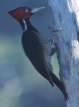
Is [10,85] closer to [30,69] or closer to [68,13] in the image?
[30,69]

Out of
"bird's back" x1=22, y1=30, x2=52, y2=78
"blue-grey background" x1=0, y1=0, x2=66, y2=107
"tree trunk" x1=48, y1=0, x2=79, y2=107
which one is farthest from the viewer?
"blue-grey background" x1=0, y1=0, x2=66, y2=107

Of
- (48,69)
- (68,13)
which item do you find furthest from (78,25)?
(48,69)

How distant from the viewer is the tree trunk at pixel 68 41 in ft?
8.95

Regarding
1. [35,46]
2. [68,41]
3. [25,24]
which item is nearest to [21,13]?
[25,24]

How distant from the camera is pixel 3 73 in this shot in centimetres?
474

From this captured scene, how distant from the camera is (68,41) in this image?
8.98 feet

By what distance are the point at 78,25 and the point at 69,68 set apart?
243 mm

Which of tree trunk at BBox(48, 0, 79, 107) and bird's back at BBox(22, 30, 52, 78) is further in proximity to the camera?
bird's back at BBox(22, 30, 52, 78)

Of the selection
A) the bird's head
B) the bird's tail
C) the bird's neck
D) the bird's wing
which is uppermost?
the bird's head

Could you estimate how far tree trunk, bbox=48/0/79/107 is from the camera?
8.95ft

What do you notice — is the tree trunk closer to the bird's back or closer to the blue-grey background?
the bird's back

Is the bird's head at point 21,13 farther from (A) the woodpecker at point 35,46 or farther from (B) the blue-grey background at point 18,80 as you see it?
(B) the blue-grey background at point 18,80

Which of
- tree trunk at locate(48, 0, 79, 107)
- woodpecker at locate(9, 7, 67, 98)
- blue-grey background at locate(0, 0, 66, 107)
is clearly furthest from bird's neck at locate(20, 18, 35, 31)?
blue-grey background at locate(0, 0, 66, 107)

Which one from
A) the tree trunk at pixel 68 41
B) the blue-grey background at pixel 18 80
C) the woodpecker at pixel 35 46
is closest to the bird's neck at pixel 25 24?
the woodpecker at pixel 35 46
